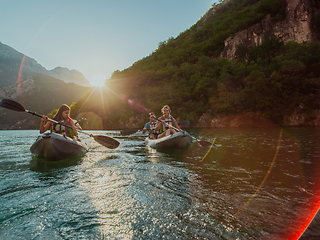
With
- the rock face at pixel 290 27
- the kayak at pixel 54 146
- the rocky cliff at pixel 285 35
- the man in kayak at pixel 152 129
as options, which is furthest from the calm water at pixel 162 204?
the rock face at pixel 290 27

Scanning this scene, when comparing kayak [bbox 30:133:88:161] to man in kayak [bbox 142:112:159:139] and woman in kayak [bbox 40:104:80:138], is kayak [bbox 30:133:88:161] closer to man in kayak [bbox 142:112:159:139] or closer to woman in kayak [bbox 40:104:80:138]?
woman in kayak [bbox 40:104:80:138]

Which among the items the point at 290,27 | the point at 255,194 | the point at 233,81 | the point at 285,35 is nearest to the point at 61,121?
the point at 255,194

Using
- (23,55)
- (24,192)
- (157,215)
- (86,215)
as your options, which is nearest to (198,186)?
(157,215)

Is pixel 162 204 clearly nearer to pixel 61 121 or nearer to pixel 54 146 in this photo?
pixel 54 146

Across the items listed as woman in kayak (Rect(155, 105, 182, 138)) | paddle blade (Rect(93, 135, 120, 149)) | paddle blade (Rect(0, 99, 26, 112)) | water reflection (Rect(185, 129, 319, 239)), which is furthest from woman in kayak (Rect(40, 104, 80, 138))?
water reflection (Rect(185, 129, 319, 239))

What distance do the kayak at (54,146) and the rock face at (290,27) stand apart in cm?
4101

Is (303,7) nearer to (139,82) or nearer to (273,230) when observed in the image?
(139,82)

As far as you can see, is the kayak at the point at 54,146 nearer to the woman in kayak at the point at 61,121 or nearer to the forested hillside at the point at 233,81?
the woman in kayak at the point at 61,121

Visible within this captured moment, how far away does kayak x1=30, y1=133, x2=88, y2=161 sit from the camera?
4820mm

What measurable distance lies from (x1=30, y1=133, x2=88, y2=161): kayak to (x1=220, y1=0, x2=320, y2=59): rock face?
4101cm

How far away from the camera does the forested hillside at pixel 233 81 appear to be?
82.8ft

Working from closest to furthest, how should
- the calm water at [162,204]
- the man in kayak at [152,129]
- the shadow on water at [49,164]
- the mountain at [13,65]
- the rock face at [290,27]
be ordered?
1. the calm water at [162,204]
2. the shadow on water at [49,164]
3. the man in kayak at [152,129]
4. the rock face at [290,27]
5. the mountain at [13,65]

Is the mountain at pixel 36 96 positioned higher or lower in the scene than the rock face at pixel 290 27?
lower

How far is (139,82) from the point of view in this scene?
160 feet
